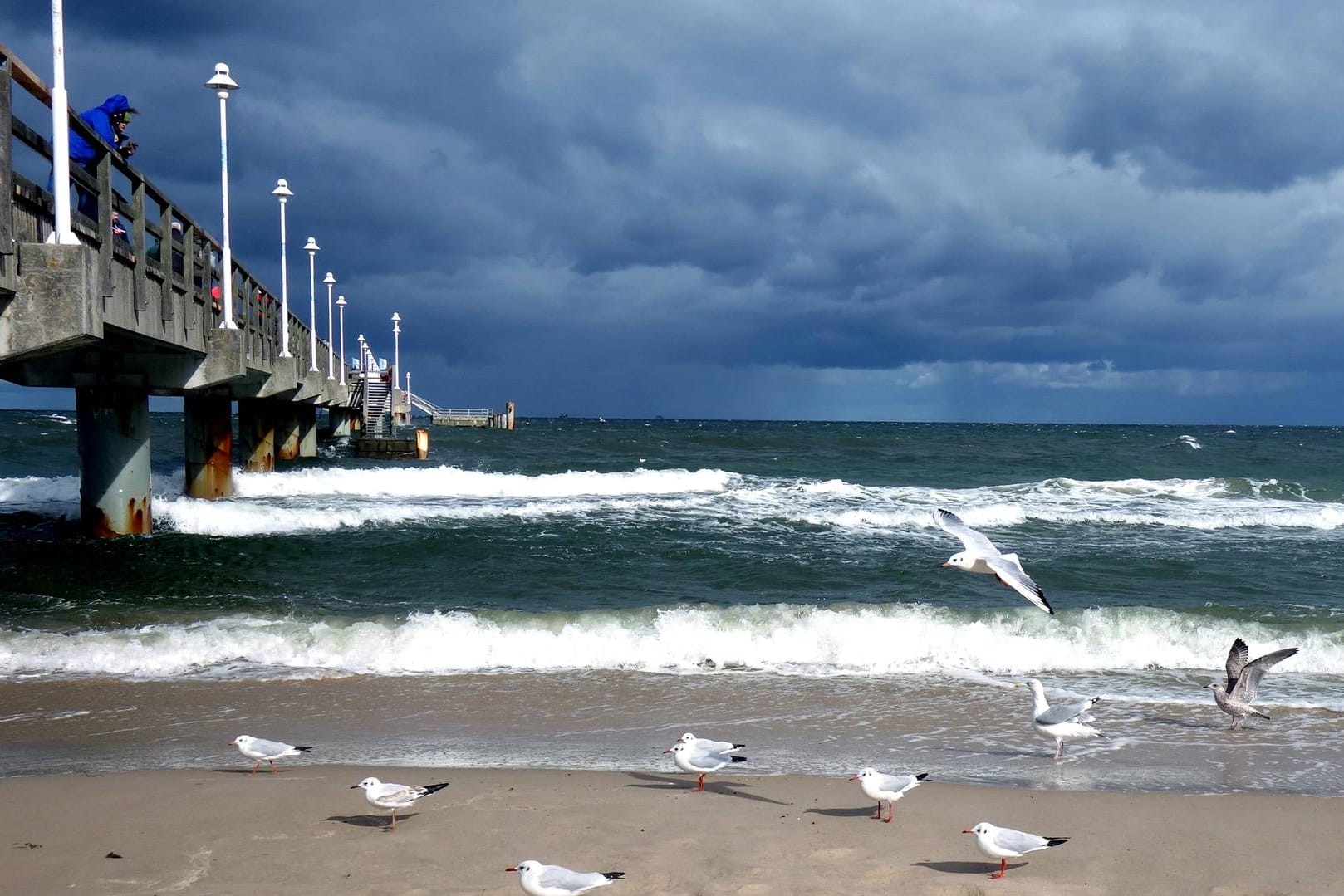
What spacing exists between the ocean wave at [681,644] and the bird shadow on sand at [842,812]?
4142 mm

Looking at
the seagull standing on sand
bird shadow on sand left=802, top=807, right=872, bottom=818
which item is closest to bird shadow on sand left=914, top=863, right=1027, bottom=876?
bird shadow on sand left=802, top=807, right=872, bottom=818

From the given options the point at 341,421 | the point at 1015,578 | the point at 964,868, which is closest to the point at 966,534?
the point at 1015,578

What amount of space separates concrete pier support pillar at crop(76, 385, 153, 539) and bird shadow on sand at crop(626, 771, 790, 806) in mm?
13873

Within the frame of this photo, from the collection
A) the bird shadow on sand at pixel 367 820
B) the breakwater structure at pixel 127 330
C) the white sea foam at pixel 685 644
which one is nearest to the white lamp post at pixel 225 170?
the breakwater structure at pixel 127 330

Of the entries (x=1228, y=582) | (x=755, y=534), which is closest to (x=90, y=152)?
(x=755, y=534)

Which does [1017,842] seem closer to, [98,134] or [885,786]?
[885,786]

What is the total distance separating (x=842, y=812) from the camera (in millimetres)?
6176

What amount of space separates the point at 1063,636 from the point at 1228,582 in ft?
17.7

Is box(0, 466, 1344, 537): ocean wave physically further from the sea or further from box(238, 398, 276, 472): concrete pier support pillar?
box(238, 398, 276, 472): concrete pier support pillar

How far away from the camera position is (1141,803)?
648 cm

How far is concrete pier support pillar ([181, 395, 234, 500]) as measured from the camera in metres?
23.8

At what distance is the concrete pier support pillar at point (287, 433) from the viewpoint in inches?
1543

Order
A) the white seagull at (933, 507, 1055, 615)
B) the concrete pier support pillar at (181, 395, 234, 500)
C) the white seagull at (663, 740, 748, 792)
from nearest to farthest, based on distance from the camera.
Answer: the white seagull at (663, 740, 748, 792) → the white seagull at (933, 507, 1055, 615) → the concrete pier support pillar at (181, 395, 234, 500)

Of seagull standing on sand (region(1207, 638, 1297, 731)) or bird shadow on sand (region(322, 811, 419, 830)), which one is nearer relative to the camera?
bird shadow on sand (region(322, 811, 419, 830))
